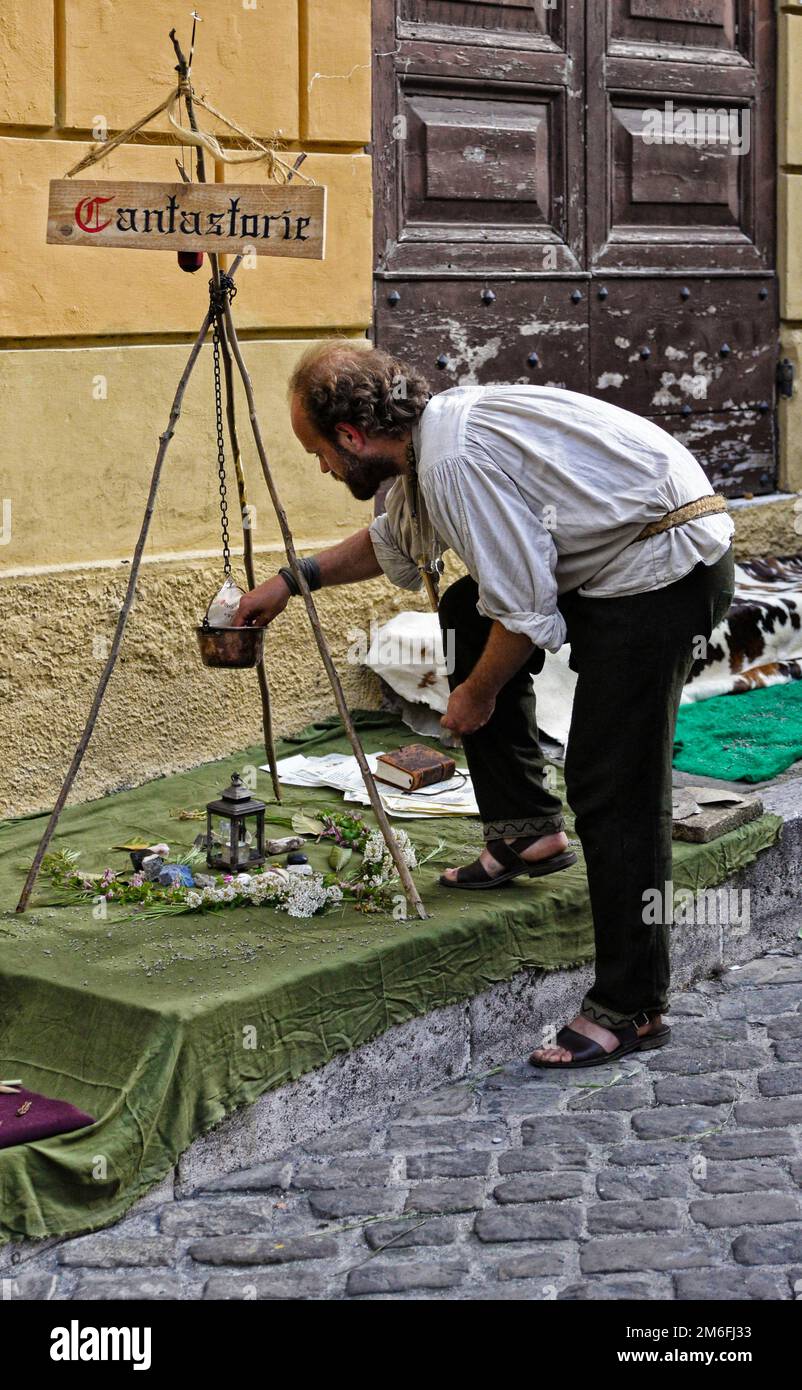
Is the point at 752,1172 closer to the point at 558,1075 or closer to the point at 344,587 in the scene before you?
the point at 558,1075

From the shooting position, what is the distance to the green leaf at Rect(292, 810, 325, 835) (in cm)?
470

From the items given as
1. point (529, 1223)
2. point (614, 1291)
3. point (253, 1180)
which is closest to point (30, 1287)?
point (253, 1180)

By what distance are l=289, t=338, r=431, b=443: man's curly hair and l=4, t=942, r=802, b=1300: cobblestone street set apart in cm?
153

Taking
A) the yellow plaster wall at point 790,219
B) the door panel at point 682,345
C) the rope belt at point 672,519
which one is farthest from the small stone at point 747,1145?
the yellow plaster wall at point 790,219

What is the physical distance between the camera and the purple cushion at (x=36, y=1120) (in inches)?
129

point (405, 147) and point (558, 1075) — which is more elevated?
point (405, 147)

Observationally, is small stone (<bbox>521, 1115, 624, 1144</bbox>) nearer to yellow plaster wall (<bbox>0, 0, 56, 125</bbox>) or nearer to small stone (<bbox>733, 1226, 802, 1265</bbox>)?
small stone (<bbox>733, 1226, 802, 1265</bbox>)

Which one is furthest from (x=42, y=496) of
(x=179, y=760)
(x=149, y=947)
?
A: (x=149, y=947)

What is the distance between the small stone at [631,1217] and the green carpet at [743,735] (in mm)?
2162

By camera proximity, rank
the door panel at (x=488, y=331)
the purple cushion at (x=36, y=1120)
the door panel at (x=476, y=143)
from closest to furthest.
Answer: the purple cushion at (x=36, y=1120), the door panel at (x=476, y=143), the door panel at (x=488, y=331)

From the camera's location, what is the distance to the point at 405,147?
5871 millimetres

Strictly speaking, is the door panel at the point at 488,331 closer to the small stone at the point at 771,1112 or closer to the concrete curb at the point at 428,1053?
the concrete curb at the point at 428,1053

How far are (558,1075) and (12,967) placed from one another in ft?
4.18
